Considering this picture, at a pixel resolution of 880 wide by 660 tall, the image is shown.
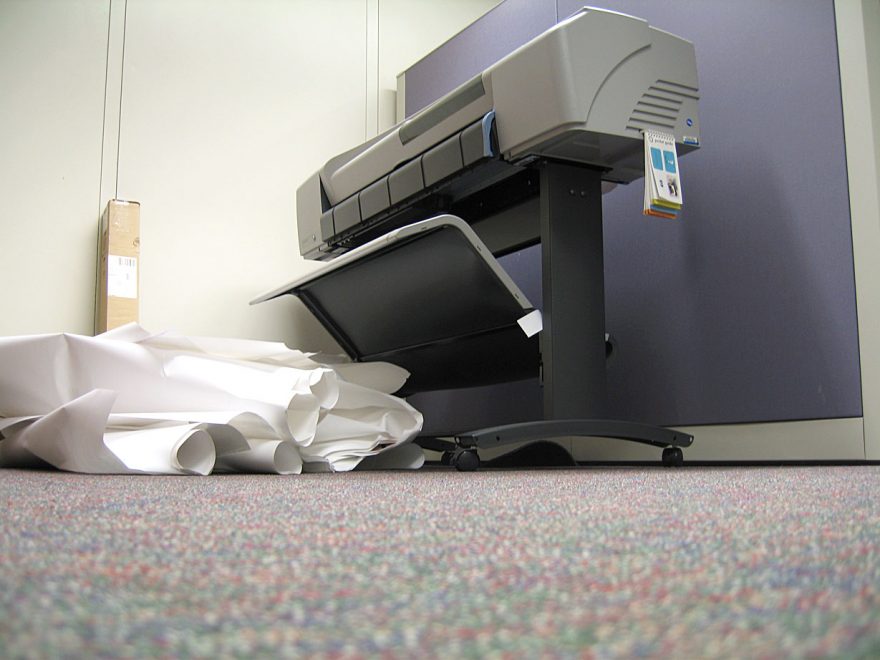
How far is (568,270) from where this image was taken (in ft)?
4.77

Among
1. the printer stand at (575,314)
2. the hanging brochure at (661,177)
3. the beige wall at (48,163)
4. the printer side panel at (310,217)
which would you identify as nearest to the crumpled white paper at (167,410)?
the printer stand at (575,314)

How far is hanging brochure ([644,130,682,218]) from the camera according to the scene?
1.41m

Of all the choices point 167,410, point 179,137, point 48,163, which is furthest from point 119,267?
point 167,410

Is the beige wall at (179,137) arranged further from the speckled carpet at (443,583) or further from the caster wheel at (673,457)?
the speckled carpet at (443,583)

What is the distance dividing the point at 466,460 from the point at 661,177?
629mm

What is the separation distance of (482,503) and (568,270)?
0.96m

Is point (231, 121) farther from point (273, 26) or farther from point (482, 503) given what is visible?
point (482, 503)

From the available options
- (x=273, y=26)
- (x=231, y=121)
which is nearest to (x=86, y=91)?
(x=231, y=121)

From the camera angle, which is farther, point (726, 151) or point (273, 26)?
point (273, 26)

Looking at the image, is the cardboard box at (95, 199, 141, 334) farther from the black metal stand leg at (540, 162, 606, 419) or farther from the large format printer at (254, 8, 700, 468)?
the black metal stand leg at (540, 162, 606, 419)

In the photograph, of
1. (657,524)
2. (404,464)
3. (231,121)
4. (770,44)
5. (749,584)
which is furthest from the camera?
(231,121)

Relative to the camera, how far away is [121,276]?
219 centimetres

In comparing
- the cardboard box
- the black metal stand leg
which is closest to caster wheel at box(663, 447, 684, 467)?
the black metal stand leg

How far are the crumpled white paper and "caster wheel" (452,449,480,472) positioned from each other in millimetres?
154
